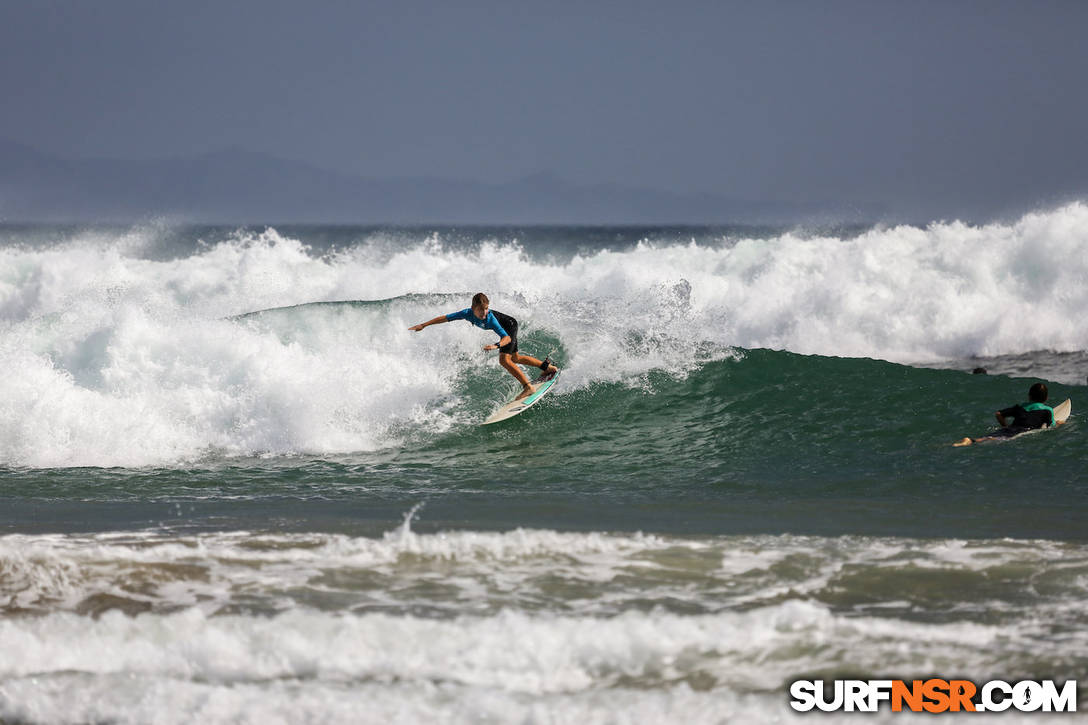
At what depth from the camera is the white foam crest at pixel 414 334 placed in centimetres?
1277

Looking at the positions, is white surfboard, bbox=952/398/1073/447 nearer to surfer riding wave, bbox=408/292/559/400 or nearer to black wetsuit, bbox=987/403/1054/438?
black wetsuit, bbox=987/403/1054/438

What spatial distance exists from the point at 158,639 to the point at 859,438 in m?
8.89

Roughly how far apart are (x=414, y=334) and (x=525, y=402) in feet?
8.22

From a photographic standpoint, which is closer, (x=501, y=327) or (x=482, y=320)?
(x=482, y=320)

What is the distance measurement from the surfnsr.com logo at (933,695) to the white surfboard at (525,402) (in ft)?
27.3

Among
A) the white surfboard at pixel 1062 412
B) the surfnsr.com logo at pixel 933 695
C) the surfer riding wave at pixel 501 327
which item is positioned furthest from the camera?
the surfer riding wave at pixel 501 327

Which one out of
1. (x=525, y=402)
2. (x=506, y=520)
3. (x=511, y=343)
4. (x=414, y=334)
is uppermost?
(x=414, y=334)

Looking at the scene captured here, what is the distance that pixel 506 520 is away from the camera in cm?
877

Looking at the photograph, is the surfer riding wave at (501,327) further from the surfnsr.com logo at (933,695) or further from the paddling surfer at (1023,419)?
the surfnsr.com logo at (933,695)

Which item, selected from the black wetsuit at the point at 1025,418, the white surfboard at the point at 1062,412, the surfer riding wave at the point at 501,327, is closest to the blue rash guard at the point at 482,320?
the surfer riding wave at the point at 501,327

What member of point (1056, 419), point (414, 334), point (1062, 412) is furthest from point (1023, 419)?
point (414, 334)

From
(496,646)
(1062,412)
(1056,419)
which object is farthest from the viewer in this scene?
(1062,412)

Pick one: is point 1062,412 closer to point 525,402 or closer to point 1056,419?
point 1056,419

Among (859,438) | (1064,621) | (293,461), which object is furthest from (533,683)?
(859,438)
